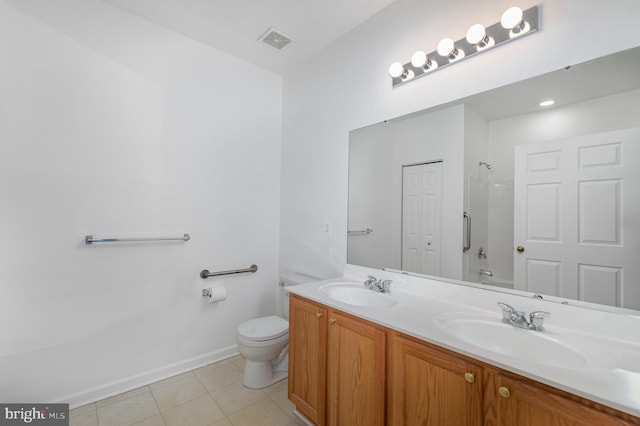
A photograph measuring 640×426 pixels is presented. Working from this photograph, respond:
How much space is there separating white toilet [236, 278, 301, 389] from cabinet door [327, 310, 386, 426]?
0.64 m

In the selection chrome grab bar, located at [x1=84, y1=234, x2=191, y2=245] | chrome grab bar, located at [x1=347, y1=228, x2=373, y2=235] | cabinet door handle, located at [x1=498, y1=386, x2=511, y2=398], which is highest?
chrome grab bar, located at [x1=347, y1=228, x2=373, y2=235]

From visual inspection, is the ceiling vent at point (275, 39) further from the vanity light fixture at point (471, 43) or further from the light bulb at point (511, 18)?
the light bulb at point (511, 18)

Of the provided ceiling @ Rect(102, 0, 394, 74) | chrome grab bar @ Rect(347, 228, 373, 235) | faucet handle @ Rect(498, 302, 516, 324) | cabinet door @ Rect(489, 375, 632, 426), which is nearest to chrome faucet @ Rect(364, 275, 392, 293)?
chrome grab bar @ Rect(347, 228, 373, 235)

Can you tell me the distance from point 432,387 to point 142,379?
79.9 inches

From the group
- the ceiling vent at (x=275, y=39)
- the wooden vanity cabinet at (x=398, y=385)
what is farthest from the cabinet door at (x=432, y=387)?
the ceiling vent at (x=275, y=39)

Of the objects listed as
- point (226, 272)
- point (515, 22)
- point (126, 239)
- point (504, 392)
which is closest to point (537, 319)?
point (504, 392)

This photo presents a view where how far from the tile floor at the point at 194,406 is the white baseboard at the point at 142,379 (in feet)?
0.11

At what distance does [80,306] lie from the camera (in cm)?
176

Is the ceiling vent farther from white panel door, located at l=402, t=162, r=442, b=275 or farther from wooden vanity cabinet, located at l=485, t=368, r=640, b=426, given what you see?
wooden vanity cabinet, located at l=485, t=368, r=640, b=426

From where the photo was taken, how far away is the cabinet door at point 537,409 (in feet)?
2.29

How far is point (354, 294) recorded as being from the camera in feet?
5.81

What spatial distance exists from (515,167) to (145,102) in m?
2.40

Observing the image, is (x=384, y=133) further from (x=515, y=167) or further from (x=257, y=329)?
(x=257, y=329)

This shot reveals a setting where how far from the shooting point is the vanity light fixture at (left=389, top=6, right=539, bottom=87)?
122 centimetres
